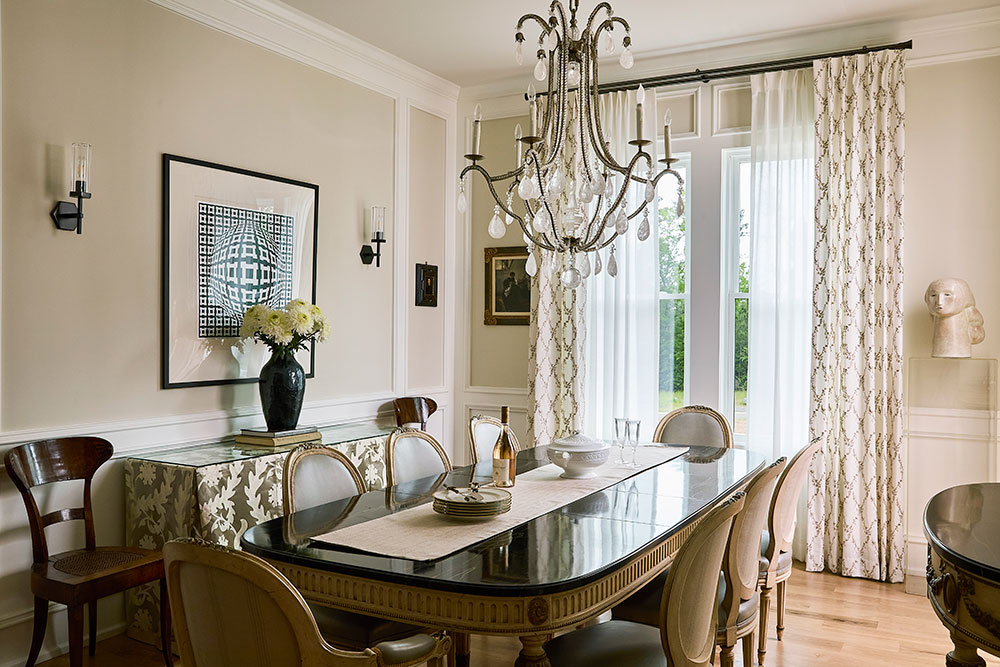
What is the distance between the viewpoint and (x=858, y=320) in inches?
183

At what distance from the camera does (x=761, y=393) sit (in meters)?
4.98

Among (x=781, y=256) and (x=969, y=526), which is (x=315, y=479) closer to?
(x=969, y=526)

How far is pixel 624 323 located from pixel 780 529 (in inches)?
94.7

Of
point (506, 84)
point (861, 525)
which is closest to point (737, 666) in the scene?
point (861, 525)

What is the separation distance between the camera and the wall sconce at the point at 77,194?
11.1ft

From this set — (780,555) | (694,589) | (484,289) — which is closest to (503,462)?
(694,589)

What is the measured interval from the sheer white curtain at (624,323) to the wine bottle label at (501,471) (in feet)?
8.34

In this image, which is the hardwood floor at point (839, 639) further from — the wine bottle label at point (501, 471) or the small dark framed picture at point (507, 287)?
the small dark framed picture at point (507, 287)

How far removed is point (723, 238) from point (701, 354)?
77cm

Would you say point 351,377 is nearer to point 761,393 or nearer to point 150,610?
point 150,610

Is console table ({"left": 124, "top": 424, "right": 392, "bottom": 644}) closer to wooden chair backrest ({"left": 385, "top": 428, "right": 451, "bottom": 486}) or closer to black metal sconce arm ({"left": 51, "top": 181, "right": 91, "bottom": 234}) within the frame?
wooden chair backrest ({"left": 385, "top": 428, "right": 451, "bottom": 486})

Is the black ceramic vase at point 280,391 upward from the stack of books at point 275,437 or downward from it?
upward

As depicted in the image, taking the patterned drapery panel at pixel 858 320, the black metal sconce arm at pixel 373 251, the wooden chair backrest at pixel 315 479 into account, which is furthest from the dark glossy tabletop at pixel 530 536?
the black metal sconce arm at pixel 373 251

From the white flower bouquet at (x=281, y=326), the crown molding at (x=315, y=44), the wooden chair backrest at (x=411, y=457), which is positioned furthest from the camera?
the crown molding at (x=315, y=44)
